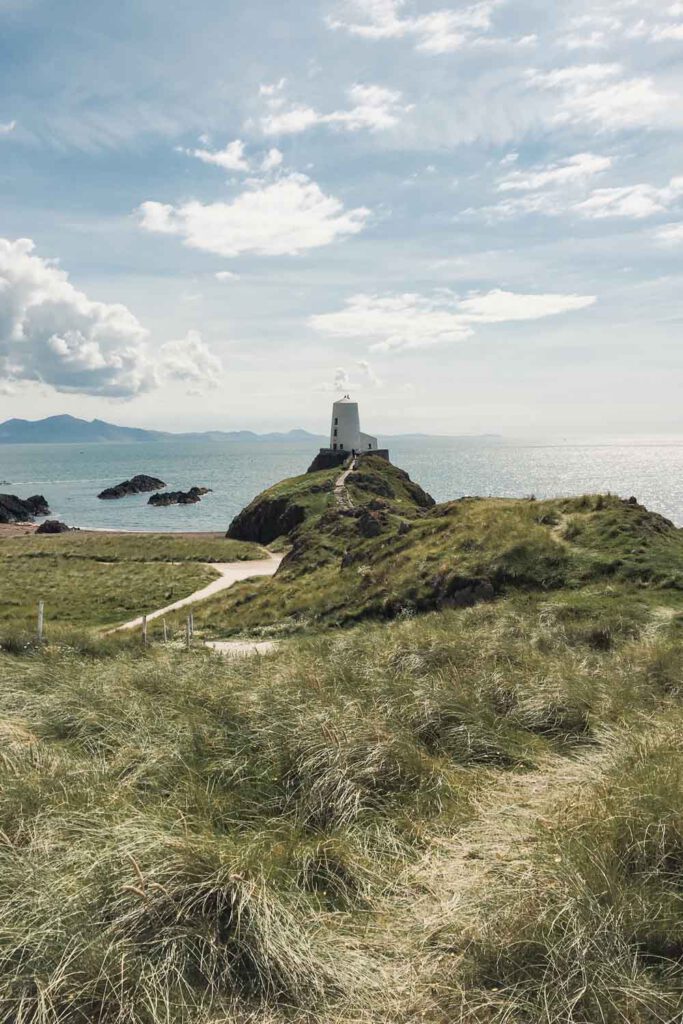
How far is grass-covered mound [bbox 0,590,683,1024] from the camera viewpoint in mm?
3707

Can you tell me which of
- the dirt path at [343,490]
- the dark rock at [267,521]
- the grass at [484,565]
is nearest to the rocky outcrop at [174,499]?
the dark rock at [267,521]

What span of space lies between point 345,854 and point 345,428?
95.7 meters

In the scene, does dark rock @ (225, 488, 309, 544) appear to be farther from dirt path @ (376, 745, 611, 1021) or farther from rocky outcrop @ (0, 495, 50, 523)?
dirt path @ (376, 745, 611, 1021)

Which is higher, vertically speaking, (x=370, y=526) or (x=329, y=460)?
(x=329, y=460)

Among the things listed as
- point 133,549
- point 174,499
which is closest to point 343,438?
point 133,549

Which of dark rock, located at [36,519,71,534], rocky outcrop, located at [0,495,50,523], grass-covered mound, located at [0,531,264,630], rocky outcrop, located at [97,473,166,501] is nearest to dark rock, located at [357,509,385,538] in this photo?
grass-covered mound, located at [0,531,264,630]

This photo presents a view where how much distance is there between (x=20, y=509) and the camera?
111000mm

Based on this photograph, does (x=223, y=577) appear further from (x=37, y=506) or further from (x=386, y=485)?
(x=37, y=506)

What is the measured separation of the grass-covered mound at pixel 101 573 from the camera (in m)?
38.1

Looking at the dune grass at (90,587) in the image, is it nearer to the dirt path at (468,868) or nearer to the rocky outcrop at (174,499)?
the dirt path at (468,868)

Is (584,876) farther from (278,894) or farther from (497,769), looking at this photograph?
(497,769)

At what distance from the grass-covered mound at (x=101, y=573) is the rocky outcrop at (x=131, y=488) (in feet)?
247

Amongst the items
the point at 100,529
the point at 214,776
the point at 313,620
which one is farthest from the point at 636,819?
the point at 100,529

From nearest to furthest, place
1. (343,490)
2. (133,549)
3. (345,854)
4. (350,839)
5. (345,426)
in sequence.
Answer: (345,854) < (350,839) < (133,549) < (343,490) < (345,426)
